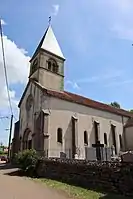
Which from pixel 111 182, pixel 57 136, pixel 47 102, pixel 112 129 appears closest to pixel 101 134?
pixel 112 129

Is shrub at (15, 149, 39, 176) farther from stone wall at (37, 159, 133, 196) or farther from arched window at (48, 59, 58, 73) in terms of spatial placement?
arched window at (48, 59, 58, 73)

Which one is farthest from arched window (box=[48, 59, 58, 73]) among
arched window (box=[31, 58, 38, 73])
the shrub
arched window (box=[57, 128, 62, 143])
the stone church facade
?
the shrub

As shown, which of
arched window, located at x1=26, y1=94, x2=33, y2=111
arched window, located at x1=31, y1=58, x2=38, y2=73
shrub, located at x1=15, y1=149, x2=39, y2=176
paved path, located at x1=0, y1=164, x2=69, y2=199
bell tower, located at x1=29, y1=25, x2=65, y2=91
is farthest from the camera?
arched window, located at x1=31, y1=58, x2=38, y2=73

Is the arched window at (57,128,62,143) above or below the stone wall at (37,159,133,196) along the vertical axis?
above

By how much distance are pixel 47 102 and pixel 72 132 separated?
5430mm

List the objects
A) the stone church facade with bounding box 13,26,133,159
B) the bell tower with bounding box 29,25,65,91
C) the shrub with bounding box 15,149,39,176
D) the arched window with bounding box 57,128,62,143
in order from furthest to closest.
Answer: the bell tower with bounding box 29,25,65,91 < the arched window with bounding box 57,128,62,143 < the stone church facade with bounding box 13,26,133,159 < the shrub with bounding box 15,149,39,176

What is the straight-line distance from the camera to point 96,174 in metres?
12.0

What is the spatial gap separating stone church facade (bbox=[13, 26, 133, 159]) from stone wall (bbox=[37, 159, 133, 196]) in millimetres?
9139

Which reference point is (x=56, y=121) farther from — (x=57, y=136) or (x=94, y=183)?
(x=94, y=183)

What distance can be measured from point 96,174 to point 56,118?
647 inches

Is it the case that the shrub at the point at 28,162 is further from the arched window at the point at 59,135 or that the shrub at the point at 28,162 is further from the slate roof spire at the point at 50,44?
the slate roof spire at the point at 50,44

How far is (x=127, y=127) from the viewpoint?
3784 cm

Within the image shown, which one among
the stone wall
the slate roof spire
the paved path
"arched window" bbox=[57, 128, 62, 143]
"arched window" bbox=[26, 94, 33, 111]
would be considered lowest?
the paved path

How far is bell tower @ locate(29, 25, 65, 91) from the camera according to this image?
106ft
